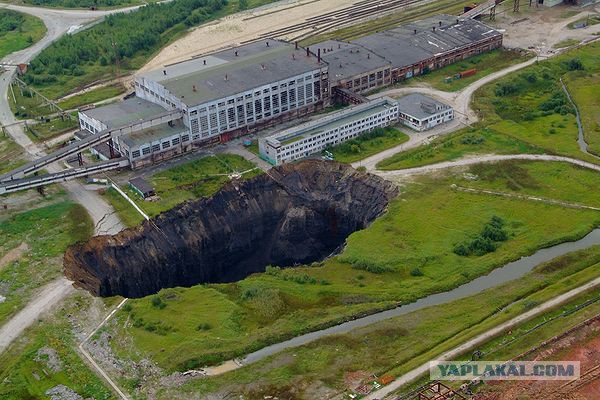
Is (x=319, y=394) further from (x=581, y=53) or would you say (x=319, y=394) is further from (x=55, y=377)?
(x=581, y=53)

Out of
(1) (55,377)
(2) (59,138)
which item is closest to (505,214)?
(1) (55,377)

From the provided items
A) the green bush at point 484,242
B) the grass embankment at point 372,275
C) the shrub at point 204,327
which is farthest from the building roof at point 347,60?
the shrub at point 204,327

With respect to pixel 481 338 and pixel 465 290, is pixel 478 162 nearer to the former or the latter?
pixel 465 290

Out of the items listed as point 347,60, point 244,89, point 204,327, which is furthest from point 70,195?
point 347,60

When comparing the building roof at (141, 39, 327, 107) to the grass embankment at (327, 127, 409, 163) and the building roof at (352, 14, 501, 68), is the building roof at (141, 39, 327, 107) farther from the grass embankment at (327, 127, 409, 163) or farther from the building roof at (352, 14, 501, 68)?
the building roof at (352, 14, 501, 68)

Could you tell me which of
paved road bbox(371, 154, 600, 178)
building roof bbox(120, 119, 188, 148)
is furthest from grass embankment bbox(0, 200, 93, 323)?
paved road bbox(371, 154, 600, 178)
